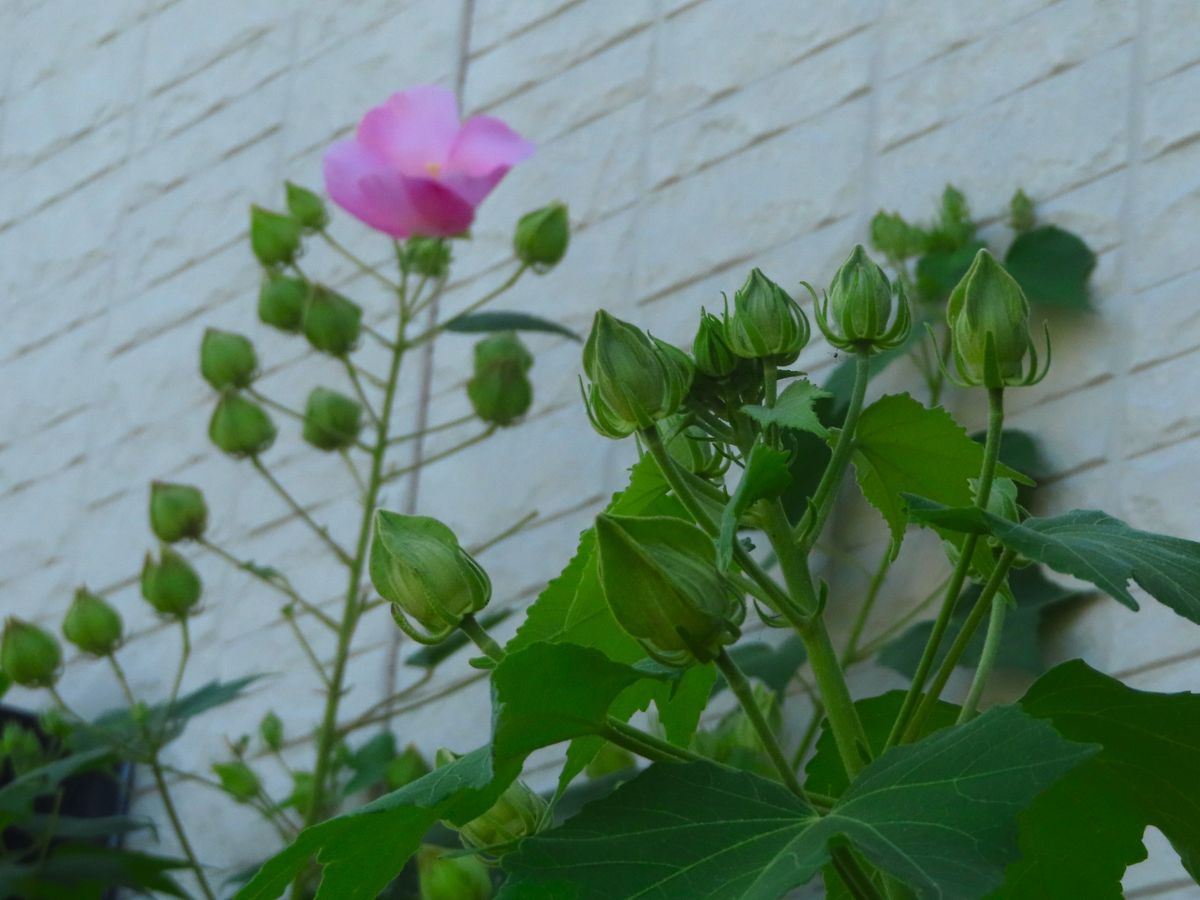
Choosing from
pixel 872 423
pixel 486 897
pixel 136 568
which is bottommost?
pixel 136 568

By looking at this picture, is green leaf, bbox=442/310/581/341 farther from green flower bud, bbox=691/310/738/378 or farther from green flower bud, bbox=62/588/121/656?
green flower bud, bbox=691/310/738/378

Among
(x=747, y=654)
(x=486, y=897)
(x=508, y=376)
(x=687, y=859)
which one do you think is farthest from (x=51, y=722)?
(x=687, y=859)

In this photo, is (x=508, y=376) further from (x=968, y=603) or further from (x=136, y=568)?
(x=136, y=568)

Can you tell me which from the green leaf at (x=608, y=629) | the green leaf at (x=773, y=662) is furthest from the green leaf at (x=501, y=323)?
the green leaf at (x=608, y=629)

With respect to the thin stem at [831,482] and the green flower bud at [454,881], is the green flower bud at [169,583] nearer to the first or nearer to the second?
the green flower bud at [454,881]

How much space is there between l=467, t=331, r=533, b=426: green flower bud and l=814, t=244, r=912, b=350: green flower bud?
85cm

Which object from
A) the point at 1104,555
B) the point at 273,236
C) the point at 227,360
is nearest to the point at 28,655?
the point at 227,360

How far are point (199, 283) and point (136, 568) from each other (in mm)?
364

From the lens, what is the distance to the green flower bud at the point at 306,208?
1.57m

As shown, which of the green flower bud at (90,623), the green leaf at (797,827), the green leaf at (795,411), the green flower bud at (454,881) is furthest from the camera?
the green flower bud at (90,623)

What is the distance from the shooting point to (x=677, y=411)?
61cm

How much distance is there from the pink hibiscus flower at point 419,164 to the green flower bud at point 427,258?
15cm

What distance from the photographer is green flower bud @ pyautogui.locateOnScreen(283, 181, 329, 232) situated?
1.57 meters

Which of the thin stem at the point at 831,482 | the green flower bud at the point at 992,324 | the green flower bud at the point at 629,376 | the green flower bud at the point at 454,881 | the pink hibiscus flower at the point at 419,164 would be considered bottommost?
the green flower bud at the point at 454,881
